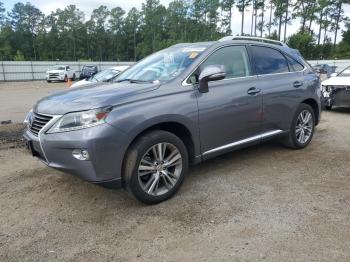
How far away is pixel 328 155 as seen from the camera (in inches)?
225

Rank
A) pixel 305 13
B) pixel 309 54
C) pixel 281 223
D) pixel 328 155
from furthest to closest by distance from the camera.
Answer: pixel 305 13
pixel 309 54
pixel 328 155
pixel 281 223

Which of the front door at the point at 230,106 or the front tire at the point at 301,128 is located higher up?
the front door at the point at 230,106

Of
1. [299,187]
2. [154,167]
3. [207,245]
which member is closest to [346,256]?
[207,245]

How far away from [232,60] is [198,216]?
218cm

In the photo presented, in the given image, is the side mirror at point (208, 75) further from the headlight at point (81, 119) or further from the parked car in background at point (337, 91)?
the parked car in background at point (337, 91)

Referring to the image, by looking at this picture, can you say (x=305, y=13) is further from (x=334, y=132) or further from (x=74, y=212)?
(x=74, y=212)

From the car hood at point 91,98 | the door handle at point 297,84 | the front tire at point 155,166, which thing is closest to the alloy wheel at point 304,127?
the door handle at point 297,84

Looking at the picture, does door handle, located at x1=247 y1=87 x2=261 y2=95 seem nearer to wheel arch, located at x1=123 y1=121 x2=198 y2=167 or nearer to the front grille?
wheel arch, located at x1=123 y1=121 x2=198 y2=167

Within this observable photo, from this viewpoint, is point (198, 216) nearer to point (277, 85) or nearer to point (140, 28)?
point (277, 85)

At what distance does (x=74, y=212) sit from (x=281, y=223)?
212cm

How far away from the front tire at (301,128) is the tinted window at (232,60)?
1.36 metres

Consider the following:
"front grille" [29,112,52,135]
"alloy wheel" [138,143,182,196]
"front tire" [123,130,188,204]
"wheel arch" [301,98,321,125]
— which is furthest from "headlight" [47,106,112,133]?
"wheel arch" [301,98,321,125]

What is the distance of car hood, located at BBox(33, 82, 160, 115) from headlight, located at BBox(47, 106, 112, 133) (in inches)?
2.1

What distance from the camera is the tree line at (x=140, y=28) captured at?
7438cm
